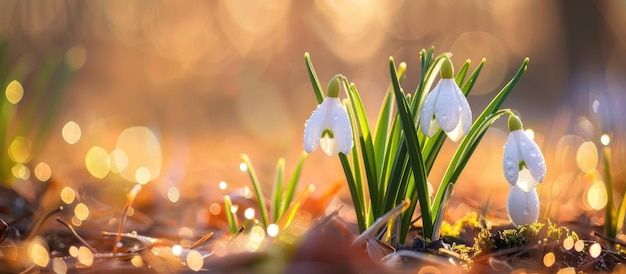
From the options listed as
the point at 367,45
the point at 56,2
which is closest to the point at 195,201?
the point at 56,2

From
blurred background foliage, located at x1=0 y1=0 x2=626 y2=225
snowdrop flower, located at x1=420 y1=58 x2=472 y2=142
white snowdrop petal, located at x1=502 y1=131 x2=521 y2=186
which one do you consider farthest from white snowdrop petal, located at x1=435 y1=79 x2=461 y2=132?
blurred background foliage, located at x1=0 y1=0 x2=626 y2=225

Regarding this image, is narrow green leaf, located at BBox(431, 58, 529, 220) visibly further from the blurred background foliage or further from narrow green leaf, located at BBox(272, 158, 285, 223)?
the blurred background foliage

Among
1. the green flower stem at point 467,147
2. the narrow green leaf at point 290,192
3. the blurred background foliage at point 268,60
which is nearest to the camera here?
the green flower stem at point 467,147

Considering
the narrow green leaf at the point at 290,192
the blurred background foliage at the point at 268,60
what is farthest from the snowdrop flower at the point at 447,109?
the blurred background foliage at the point at 268,60

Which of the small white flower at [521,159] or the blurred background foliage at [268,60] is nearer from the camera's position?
the small white flower at [521,159]

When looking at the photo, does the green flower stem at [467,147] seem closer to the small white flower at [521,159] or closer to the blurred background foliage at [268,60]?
the small white flower at [521,159]

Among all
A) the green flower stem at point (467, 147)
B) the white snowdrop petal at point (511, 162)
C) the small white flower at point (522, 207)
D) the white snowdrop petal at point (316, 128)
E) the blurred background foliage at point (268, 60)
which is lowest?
the small white flower at point (522, 207)

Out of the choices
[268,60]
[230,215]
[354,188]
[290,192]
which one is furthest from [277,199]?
[268,60]

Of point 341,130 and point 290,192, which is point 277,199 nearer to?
point 290,192
